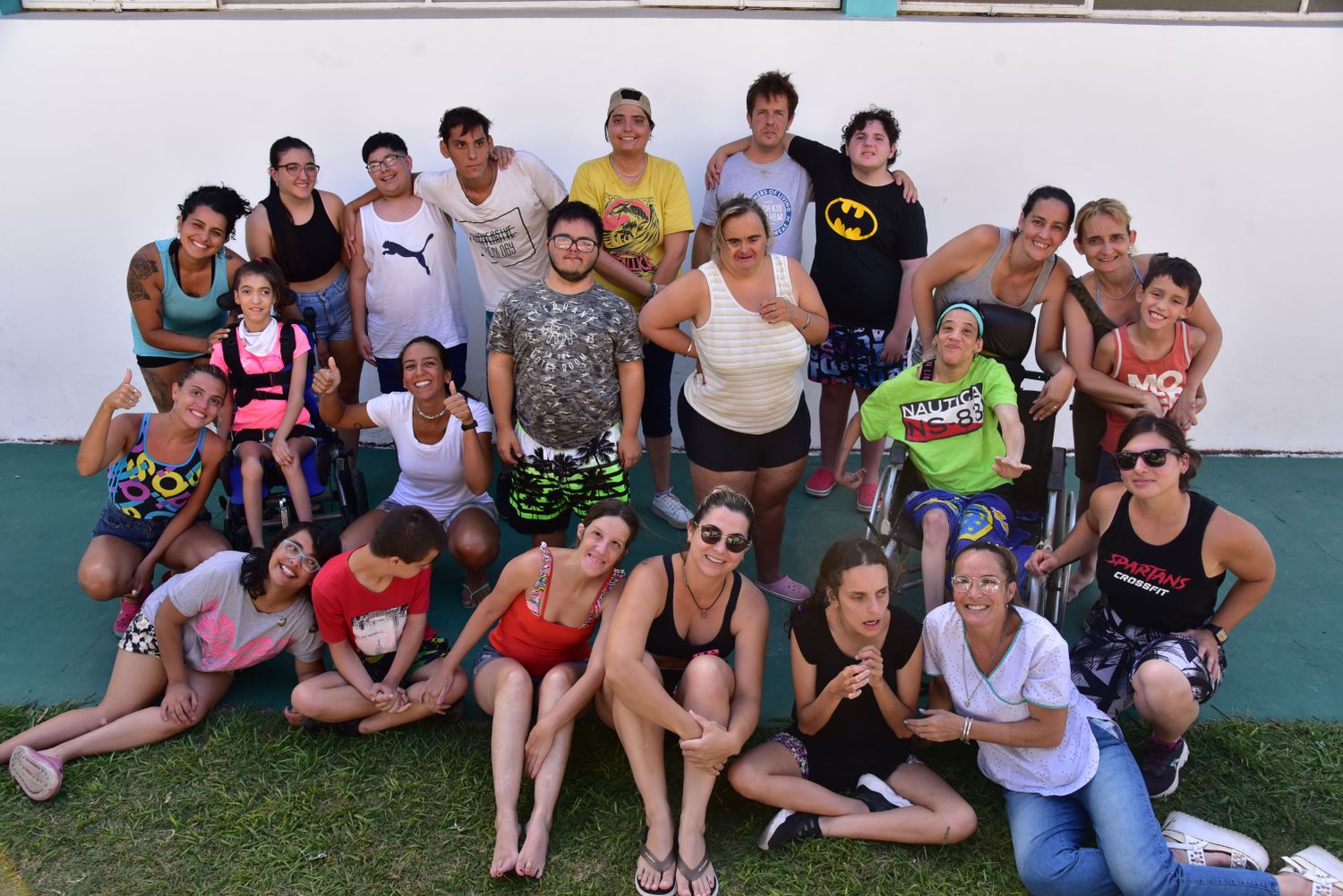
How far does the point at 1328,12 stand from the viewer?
16.6 feet

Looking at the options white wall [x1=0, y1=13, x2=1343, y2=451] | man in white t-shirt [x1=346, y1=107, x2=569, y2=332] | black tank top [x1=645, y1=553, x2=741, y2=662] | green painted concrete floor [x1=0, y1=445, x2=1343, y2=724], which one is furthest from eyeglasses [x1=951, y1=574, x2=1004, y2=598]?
white wall [x1=0, y1=13, x2=1343, y2=451]

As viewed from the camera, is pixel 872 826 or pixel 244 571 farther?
pixel 244 571

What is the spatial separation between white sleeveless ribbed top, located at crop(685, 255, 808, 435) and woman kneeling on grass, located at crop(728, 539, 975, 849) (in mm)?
866

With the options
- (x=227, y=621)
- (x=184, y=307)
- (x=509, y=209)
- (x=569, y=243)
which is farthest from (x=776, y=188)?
(x=227, y=621)

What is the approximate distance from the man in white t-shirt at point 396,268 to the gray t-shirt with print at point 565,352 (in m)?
0.97

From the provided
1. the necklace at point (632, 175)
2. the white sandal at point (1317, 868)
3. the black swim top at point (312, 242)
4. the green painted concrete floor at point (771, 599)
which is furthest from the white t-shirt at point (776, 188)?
the white sandal at point (1317, 868)

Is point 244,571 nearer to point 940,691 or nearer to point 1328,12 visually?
point 940,691

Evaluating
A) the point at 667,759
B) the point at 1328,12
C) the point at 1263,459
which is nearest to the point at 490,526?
the point at 667,759

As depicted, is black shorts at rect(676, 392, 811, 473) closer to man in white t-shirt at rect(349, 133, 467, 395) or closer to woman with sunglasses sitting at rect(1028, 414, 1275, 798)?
woman with sunglasses sitting at rect(1028, 414, 1275, 798)

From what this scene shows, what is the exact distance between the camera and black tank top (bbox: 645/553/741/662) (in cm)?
312

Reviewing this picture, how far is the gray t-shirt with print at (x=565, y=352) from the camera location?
11.8ft

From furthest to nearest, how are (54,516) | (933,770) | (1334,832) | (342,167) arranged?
(342,167) → (54,516) → (933,770) → (1334,832)

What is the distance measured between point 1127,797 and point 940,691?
0.57 metres

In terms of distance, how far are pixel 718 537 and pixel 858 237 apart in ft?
6.39
